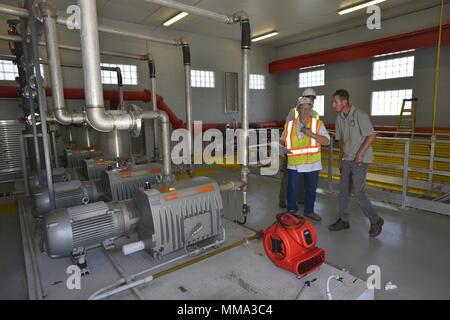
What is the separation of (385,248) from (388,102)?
735cm

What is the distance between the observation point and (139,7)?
22.2 feet

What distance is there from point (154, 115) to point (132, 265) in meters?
1.27

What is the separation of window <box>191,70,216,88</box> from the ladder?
19.0ft

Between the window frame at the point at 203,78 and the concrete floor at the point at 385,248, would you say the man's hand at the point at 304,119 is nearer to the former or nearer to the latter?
the concrete floor at the point at 385,248

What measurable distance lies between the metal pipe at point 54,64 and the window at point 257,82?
8608 millimetres

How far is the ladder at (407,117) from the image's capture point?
750 cm

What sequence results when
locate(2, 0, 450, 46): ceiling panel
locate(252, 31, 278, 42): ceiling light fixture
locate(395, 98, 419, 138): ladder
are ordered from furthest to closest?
locate(252, 31, 278, 42): ceiling light fixture < locate(395, 98, 419, 138): ladder < locate(2, 0, 450, 46): ceiling panel

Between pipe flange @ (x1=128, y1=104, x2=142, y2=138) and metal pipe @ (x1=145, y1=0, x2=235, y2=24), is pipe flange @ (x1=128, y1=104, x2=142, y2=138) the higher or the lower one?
the lower one

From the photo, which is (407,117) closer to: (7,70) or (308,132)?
(308,132)

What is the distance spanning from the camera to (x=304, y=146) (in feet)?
10.6

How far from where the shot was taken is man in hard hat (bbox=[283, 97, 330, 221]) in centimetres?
308

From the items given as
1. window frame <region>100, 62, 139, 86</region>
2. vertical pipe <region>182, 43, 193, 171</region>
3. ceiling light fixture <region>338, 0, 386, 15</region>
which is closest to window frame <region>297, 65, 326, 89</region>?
ceiling light fixture <region>338, 0, 386, 15</region>

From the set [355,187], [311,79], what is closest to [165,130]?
[355,187]

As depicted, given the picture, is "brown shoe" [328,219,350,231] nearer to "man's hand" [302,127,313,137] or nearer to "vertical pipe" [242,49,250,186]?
"man's hand" [302,127,313,137]
